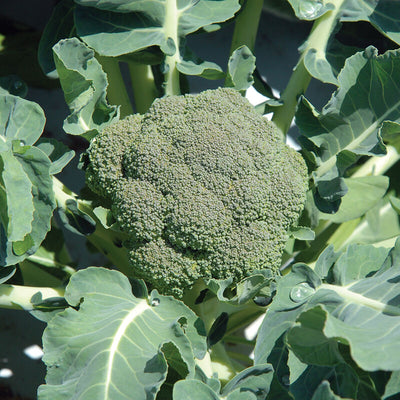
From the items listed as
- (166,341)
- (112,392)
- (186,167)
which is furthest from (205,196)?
(112,392)

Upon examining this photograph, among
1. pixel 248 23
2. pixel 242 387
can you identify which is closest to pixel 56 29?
pixel 248 23

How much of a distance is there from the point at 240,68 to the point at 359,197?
44cm

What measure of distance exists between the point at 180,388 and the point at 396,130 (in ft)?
2.31

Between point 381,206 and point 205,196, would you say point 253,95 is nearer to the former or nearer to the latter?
point 381,206

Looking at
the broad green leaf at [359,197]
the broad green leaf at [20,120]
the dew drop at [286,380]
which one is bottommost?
the dew drop at [286,380]

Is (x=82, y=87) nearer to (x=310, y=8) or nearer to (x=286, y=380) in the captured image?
(x=310, y=8)

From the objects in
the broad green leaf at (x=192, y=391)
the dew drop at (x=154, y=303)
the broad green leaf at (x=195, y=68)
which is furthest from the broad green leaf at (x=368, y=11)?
the broad green leaf at (x=192, y=391)

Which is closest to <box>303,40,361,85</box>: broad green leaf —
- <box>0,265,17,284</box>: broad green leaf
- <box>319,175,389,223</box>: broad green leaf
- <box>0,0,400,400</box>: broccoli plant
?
<box>0,0,400,400</box>: broccoli plant

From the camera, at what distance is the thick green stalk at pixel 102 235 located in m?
1.15

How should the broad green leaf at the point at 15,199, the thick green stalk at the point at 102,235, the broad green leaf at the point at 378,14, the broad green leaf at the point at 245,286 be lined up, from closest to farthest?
1. the broad green leaf at the point at 15,199
2. the broad green leaf at the point at 245,286
3. the thick green stalk at the point at 102,235
4. the broad green leaf at the point at 378,14

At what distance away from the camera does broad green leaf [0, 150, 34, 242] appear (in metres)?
0.93

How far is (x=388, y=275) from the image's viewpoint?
97cm

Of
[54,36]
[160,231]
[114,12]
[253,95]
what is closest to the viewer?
[160,231]

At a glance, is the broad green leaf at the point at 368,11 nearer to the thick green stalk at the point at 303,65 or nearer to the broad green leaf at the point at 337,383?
the thick green stalk at the point at 303,65
